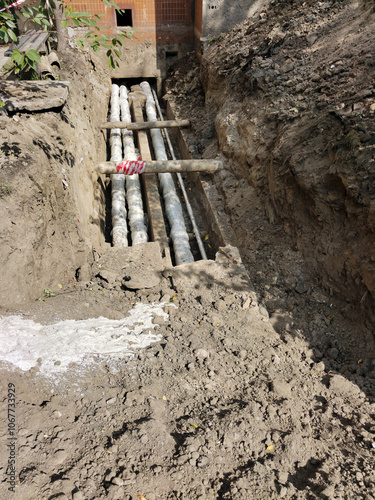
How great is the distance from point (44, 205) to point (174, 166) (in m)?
3.55

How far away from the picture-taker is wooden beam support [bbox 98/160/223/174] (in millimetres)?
7840

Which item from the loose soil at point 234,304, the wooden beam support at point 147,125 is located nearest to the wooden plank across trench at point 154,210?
the wooden beam support at point 147,125

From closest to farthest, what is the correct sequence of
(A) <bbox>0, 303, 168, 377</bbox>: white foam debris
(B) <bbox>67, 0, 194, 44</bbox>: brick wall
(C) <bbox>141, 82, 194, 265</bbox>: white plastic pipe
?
(A) <bbox>0, 303, 168, 377</bbox>: white foam debris → (C) <bbox>141, 82, 194, 265</bbox>: white plastic pipe → (B) <bbox>67, 0, 194, 44</bbox>: brick wall

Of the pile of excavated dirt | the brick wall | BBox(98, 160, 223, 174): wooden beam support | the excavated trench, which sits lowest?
the excavated trench

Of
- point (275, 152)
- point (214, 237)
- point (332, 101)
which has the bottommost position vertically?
point (214, 237)

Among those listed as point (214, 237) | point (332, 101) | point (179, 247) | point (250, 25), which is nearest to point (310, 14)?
point (250, 25)

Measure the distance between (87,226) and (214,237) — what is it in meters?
2.51

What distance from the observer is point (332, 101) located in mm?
5980

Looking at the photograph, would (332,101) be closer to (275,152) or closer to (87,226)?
(275,152)

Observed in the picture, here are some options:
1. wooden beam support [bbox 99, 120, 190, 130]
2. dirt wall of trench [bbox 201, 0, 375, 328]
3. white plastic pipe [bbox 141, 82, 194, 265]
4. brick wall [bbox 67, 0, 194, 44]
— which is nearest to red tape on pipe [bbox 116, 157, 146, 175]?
white plastic pipe [bbox 141, 82, 194, 265]

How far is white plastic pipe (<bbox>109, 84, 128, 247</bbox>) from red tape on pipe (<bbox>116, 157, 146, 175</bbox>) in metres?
0.64

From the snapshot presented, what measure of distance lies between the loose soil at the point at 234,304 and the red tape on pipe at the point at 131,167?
0.68 meters

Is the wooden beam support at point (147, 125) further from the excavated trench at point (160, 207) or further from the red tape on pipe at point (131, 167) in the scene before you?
the red tape on pipe at point (131, 167)

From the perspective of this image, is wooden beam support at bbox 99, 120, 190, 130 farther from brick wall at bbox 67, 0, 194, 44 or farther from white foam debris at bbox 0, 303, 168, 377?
white foam debris at bbox 0, 303, 168, 377
